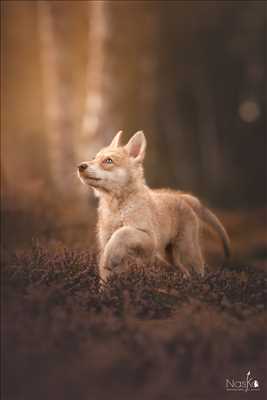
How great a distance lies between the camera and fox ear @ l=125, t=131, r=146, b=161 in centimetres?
636

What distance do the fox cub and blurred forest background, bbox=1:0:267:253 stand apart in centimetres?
241

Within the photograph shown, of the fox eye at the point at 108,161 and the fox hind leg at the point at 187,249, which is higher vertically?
the fox eye at the point at 108,161

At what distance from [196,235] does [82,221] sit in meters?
3.05

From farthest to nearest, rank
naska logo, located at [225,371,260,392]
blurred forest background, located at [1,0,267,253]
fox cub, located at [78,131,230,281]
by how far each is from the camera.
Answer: blurred forest background, located at [1,0,267,253] → fox cub, located at [78,131,230,281] → naska logo, located at [225,371,260,392]

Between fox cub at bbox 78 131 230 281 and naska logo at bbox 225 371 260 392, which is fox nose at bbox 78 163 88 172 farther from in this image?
naska logo at bbox 225 371 260 392

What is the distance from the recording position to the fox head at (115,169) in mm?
5953

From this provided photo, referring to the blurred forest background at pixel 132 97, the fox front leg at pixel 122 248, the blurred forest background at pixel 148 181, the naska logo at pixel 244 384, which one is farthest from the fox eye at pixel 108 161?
the blurred forest background at pixel 132 97

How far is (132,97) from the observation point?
1355 centimetres

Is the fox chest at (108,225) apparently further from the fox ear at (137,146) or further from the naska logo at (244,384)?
the naska logo at (244,384)

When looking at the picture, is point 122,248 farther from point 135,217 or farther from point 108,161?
point 108,161

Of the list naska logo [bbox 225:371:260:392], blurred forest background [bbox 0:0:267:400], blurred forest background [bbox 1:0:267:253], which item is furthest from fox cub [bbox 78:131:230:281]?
blurred forest background [bbox 1:0:267:253]

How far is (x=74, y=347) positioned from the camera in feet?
14.3

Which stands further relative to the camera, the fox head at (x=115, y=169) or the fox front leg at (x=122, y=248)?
the fox head at (x=115, y=169)

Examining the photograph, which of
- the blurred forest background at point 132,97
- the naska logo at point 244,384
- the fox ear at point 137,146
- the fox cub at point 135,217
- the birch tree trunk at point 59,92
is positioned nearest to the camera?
the naska logo at point 244,384
